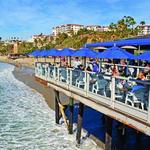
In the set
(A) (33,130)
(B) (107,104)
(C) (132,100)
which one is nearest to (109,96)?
(B) (107,104)

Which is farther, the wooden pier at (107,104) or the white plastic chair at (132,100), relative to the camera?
the white plastic chair at (132,100)

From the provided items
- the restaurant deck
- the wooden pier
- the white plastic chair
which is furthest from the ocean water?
the white plastic chair

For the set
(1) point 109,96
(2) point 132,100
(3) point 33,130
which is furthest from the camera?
(3) point 33,130

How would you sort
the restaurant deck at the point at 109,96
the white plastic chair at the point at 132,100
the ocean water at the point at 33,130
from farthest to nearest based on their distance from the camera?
the ocean water at the point at 33,130 < the white plastic chair at the point at 132,100 < the restaurant deck at the point at 109,96

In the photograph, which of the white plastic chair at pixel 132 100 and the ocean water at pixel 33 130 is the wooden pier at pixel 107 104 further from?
the ocean water at pixel 33 130

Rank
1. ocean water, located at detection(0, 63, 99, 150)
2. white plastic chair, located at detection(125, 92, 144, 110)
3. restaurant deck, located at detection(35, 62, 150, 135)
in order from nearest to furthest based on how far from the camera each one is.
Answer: restaurant deck, located at detection(35, 62, 150, 135) < white plastic chair, located at detection(125, 92, 144, 110) < ocean water, located at detection(0, 63, 99, 150)

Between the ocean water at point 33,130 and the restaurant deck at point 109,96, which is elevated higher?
the restaurant deck at point 109,96

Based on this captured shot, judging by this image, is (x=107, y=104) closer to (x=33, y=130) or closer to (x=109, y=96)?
(x=109, y=96)

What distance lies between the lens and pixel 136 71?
1384 cm

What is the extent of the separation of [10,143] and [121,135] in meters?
5.70

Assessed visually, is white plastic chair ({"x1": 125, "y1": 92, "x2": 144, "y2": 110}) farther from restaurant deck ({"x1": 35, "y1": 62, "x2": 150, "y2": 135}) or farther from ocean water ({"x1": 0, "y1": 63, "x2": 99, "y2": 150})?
ocean water ({"x1": 0, "y1": 63, "x2": 99, "y2": 150})

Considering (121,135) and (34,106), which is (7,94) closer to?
(34,106)

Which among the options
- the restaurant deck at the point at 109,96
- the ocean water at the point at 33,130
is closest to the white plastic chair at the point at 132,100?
the restaurant deck at the point at 109,96

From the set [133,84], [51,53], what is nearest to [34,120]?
[51,53]
